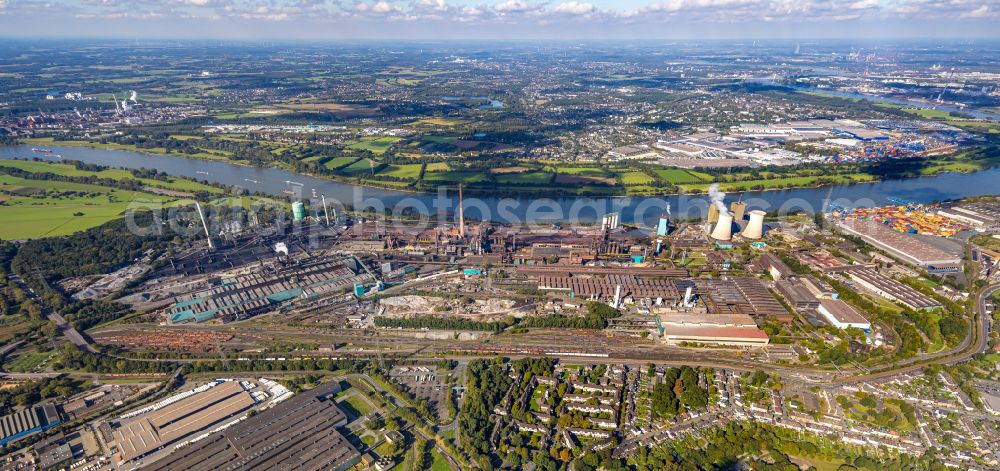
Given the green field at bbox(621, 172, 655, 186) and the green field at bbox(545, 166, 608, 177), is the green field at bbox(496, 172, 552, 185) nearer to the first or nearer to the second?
the green field at bbox(545, 166, 608, 177)

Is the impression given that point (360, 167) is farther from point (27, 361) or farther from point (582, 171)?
point (27, 361)

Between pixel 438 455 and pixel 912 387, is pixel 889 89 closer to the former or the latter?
pixel 912 387

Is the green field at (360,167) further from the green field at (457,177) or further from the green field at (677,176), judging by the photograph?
the green field at (677,176)

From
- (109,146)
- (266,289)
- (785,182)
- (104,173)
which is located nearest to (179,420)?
(266,289)

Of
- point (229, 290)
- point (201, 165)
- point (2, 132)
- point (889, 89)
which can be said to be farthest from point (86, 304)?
point (889, 89)

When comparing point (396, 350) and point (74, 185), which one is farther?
point (74, 185)

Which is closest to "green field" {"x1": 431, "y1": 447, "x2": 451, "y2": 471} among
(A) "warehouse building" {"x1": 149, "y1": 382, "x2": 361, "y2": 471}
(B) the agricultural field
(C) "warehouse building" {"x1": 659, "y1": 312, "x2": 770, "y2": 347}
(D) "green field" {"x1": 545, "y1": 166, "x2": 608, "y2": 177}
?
(A) "warehouse building" {"x1": 149, "y1": 382, "x2": 361, "y2": 471}
